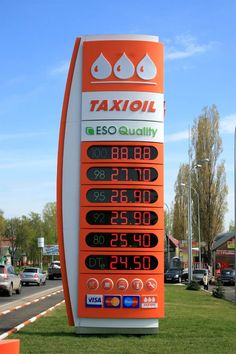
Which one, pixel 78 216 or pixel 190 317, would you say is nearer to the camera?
pixel 78 216

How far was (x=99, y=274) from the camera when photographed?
13031mm

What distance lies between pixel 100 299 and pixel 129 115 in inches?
156

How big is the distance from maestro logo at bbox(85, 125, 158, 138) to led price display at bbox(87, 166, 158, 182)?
2.49 feet

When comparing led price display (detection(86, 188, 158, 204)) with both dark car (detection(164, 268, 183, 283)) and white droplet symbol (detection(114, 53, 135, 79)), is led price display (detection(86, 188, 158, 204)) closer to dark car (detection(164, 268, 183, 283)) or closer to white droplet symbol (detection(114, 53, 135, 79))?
white droplet symbol (detection(114, 53, 135, 79))

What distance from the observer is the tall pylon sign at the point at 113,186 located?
42.6ft

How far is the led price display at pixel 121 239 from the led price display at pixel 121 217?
0.23 m

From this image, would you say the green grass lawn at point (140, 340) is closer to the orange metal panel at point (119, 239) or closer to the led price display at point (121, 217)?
the orange metal panel at point (119, 239)

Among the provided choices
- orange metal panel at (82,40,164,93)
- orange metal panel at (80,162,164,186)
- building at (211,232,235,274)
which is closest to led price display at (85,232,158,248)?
orange metal panel at (80,162,164,186)

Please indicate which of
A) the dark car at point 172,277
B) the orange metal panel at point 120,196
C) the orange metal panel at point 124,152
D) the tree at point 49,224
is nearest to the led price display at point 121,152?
the orange metal panel at point 124,152

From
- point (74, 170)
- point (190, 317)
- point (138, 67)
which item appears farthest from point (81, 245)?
point (190, 317)

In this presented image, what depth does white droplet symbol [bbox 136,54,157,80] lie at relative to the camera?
13539 mm

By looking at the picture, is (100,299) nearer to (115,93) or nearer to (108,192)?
(108,192)

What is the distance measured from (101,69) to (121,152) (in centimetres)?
191

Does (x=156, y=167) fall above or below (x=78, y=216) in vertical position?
above
